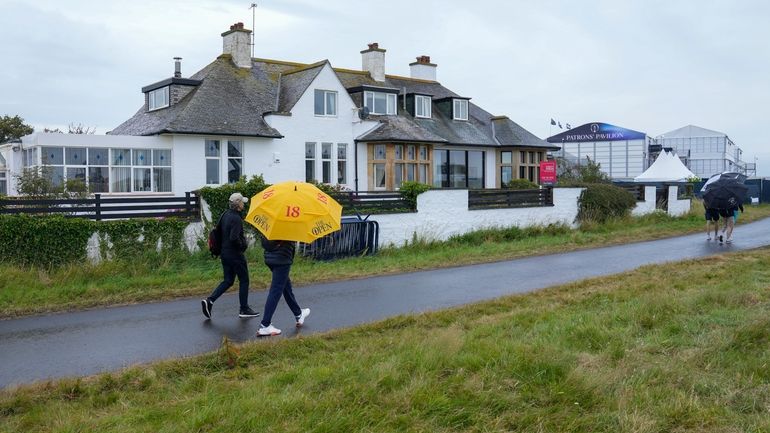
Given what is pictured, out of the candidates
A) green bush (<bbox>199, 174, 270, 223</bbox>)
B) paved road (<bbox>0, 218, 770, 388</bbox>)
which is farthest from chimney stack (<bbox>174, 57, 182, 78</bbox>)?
paved road (<bbox>0, 218, 770, 388</bbox>)

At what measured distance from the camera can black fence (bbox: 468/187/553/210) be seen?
821 inches

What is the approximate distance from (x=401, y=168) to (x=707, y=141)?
56.2m

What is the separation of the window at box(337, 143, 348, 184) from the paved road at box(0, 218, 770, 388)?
16.9 metres

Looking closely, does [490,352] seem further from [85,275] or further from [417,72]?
[417,72]

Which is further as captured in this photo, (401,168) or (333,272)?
(401,168)

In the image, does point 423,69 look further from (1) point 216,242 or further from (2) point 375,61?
(1) point 216,242

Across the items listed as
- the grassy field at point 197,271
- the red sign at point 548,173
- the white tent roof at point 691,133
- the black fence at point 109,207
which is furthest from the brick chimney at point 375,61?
the white tent roof at point 691,133

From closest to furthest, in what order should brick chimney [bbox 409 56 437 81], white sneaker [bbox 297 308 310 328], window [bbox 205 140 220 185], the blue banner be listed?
white sneaker [bbox 297 308 310 328] < window [bbox 205 140 220 185] < brick chimney [bbox 409 56 437 81] < the blue banner

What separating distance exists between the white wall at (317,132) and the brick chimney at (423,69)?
10533mm

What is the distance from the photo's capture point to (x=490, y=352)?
678 cm

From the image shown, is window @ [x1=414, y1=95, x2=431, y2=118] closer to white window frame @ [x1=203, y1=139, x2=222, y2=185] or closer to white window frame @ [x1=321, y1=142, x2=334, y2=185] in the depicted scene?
white window frame @ [x1=321, y1=142, x2=334, y2=185]

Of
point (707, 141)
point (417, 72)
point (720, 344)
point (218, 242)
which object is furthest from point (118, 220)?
point (707, 141)

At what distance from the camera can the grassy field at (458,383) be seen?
5.34 metres

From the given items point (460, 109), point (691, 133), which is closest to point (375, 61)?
point (460, 109)
